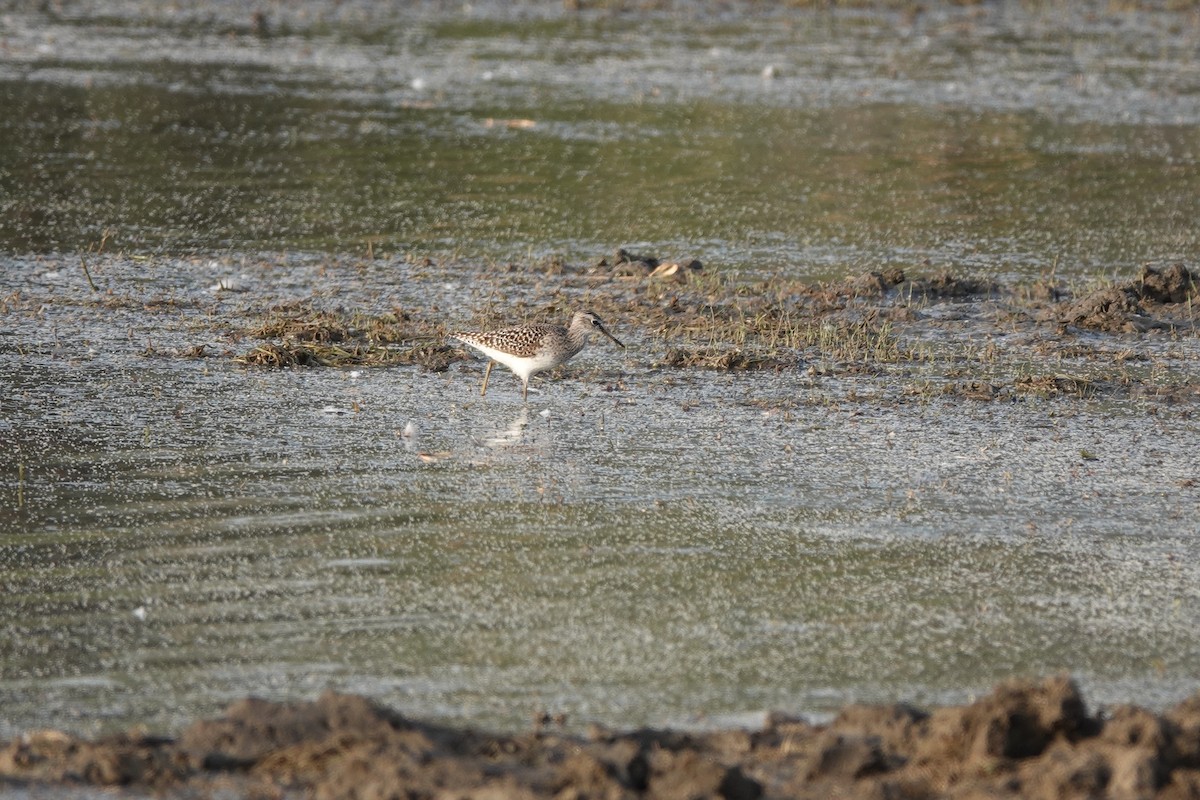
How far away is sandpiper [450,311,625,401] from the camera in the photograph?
33.9 feet

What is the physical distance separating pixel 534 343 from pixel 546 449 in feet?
3.24

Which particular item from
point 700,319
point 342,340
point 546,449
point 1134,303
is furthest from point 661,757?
point 1134,303

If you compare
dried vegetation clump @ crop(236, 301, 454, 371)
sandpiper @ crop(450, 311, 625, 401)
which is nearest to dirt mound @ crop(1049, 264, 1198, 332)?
sandpiper @ crop(450, 311, 625, 401)

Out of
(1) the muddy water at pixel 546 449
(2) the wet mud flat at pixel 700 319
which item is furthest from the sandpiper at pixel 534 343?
(2) the wet mud flat at pixel 700 319

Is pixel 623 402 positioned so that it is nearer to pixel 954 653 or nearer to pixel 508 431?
pixel 508 431

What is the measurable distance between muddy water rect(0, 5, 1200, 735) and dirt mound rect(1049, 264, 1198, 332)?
0.92 meters

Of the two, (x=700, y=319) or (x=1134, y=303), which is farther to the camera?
(x=1134, y=303)

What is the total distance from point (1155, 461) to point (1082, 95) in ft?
45.0

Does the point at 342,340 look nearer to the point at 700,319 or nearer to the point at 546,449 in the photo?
the point at 700,319

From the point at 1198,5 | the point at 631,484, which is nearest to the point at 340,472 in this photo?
the point at 631,484

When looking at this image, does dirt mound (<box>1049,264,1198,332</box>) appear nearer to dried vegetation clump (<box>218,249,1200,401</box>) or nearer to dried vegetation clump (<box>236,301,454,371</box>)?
dried vegetation clump (<box>218,249,1200,401</box>)

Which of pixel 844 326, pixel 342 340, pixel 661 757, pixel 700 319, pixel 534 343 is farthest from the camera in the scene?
pixel 700 319

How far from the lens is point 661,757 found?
5500 millimetres

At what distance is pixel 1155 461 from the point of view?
9367mm
